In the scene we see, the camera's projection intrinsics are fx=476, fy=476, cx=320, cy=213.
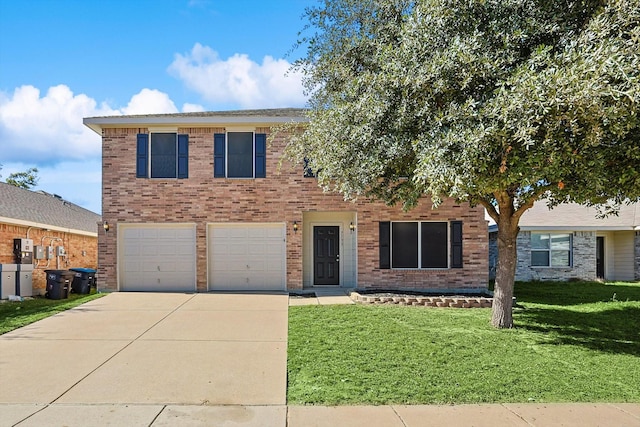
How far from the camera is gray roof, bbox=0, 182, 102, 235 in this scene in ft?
50.2

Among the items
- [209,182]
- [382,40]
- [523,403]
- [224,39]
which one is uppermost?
[224,39]

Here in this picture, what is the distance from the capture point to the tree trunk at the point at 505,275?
29.5 ft

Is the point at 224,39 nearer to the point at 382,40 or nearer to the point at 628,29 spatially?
the point at 382,40

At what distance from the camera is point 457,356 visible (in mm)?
7035

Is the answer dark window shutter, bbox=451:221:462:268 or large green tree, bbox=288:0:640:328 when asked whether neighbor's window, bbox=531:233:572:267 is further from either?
large green tree, bbox=288:0:640:328

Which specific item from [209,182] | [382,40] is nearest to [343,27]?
[382,40]

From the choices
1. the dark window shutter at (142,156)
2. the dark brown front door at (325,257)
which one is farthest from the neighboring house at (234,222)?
the dark brown front door at (325,257)

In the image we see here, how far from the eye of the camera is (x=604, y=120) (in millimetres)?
5863

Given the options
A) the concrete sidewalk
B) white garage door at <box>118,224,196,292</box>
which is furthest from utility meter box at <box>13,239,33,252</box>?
the concrete sidewalk

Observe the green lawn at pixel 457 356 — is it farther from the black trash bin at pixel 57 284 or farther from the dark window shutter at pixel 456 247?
the black trash bin at pixel 57 284

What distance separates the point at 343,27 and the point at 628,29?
16.6ft

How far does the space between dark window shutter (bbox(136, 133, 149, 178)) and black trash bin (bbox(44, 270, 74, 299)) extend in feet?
12.4

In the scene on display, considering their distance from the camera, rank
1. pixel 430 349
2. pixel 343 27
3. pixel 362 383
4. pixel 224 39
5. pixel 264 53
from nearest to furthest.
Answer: pixel 362 383, pixel 430 349, pixel 343 27, pixel 264 53, pixel 224 39

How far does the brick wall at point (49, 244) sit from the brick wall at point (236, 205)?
11.5 ft
